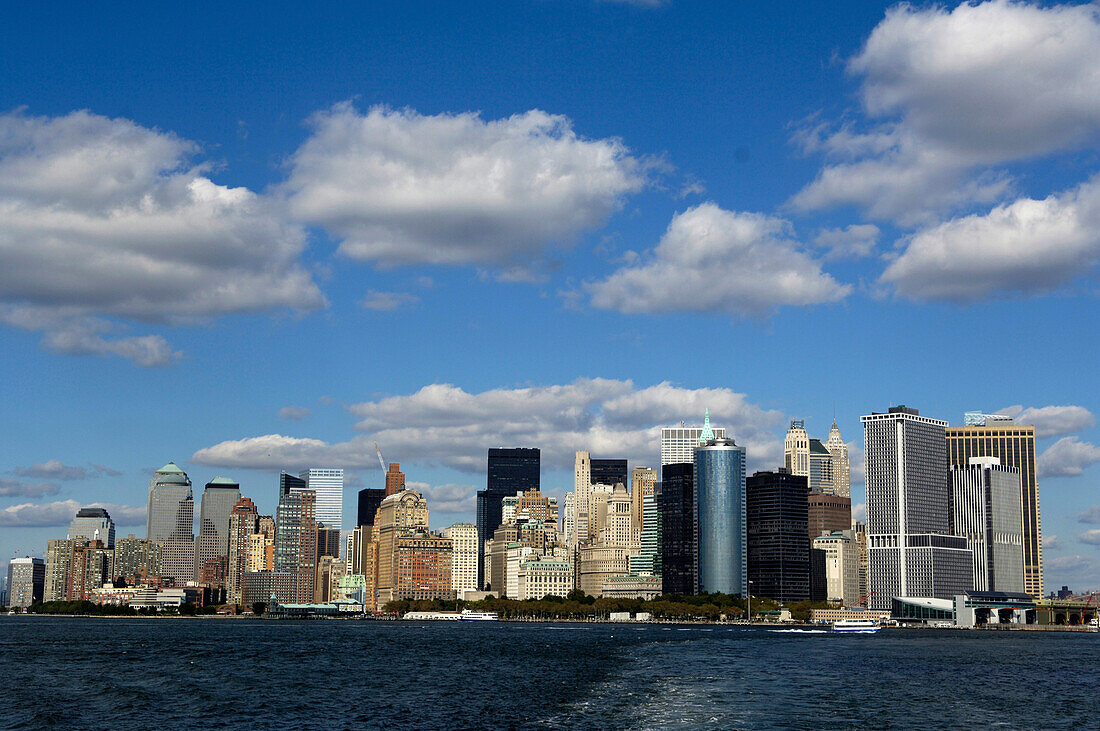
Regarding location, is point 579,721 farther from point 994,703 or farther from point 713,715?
point 994,703

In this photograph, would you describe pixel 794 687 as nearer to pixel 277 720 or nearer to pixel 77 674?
pixel 277 720

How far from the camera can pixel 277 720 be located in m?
92.9

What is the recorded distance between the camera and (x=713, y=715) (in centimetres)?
9644

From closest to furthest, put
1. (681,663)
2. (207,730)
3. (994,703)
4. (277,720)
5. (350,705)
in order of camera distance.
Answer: (207,730) < (277,720) < (350,705) < (994,703) < (681,663)

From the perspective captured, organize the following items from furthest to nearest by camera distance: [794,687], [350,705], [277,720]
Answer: [794,687] → [350,705] → [277,720]

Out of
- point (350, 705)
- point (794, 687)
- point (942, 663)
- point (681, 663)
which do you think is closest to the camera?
point (350, 705)

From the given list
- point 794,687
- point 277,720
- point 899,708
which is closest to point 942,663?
point 794,687

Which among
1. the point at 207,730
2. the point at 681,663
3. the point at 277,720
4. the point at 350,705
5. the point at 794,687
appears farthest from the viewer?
the point at 681,663

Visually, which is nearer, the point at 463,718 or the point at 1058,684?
the point at 463,718

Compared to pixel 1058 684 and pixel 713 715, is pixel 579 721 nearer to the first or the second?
pixel 713 715

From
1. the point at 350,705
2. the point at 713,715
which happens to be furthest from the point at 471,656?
the point at 713,715

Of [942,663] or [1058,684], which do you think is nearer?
[1058,684]

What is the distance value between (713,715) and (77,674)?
239 ft

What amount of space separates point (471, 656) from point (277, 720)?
85.8 meters
